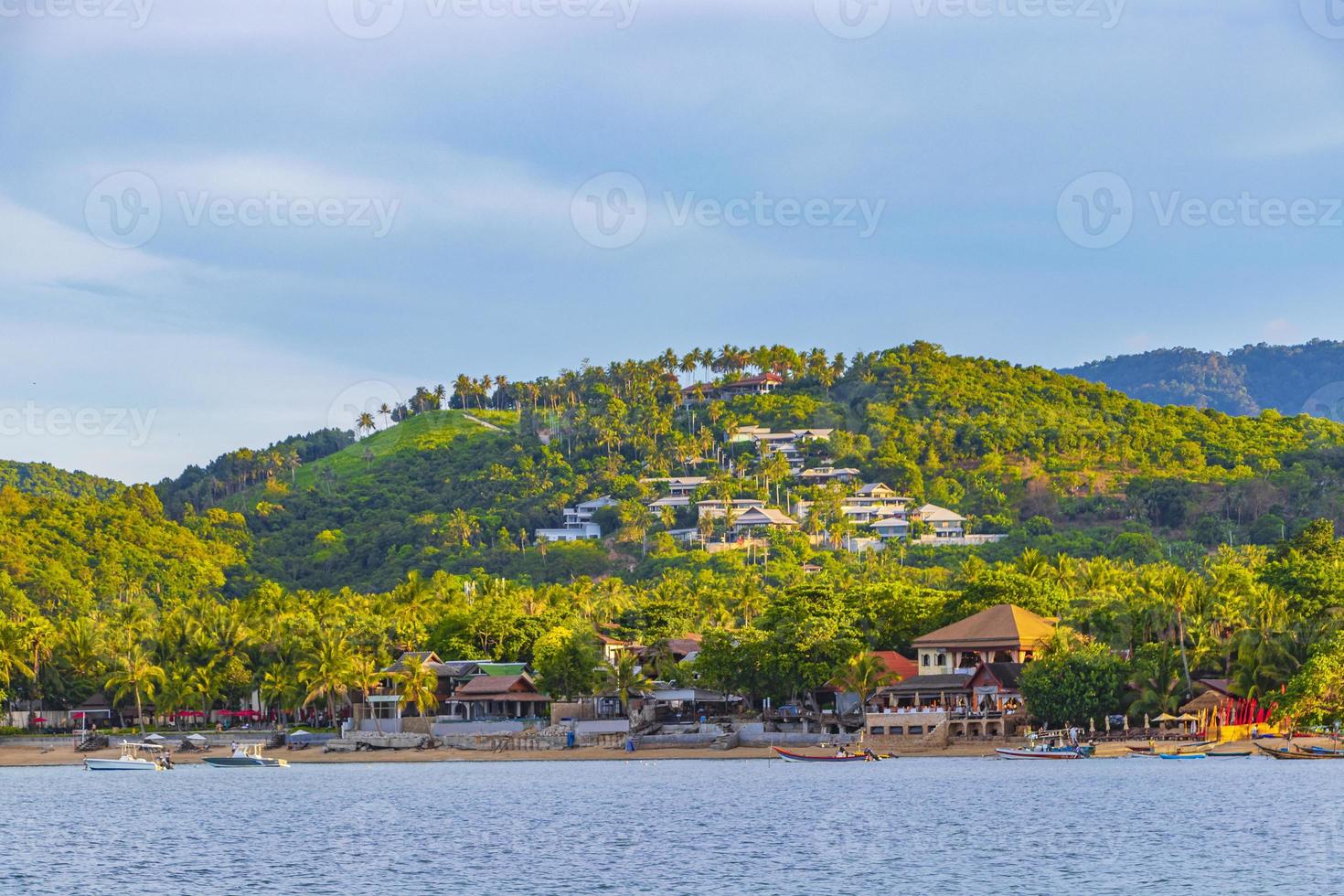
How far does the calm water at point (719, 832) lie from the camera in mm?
46469

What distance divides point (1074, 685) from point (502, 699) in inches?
1391

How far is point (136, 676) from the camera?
104 m

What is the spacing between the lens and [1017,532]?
558 ft

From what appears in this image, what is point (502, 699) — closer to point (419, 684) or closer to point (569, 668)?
point (419, 684)

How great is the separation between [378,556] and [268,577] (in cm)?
1297

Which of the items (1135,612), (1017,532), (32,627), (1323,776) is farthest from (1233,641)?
(1017,532)

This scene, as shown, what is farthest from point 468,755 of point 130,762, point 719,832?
point 719,832

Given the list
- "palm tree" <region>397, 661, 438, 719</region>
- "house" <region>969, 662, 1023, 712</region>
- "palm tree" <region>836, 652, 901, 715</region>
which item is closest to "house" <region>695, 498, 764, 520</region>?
"palm tree" <region>397, 661, 438, 719</region>

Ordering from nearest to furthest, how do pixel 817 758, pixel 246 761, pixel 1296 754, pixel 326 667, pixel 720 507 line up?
pixel 1296 754, pixel 817 758, pixel 246 761, pixel 326 667, pixel 720 507

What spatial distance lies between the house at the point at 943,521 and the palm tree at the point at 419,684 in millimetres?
88624

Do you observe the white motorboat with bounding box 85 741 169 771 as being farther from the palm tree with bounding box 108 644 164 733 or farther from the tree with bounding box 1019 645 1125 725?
the tree with bounding box 1019 645 1125 725

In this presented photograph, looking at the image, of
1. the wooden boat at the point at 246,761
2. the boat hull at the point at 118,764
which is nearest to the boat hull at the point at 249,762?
the wooden boat at the point at 246,761

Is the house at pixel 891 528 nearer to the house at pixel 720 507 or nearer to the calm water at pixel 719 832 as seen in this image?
the house at pixel 720 507

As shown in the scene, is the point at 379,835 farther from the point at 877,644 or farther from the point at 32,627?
the point at 32,627
